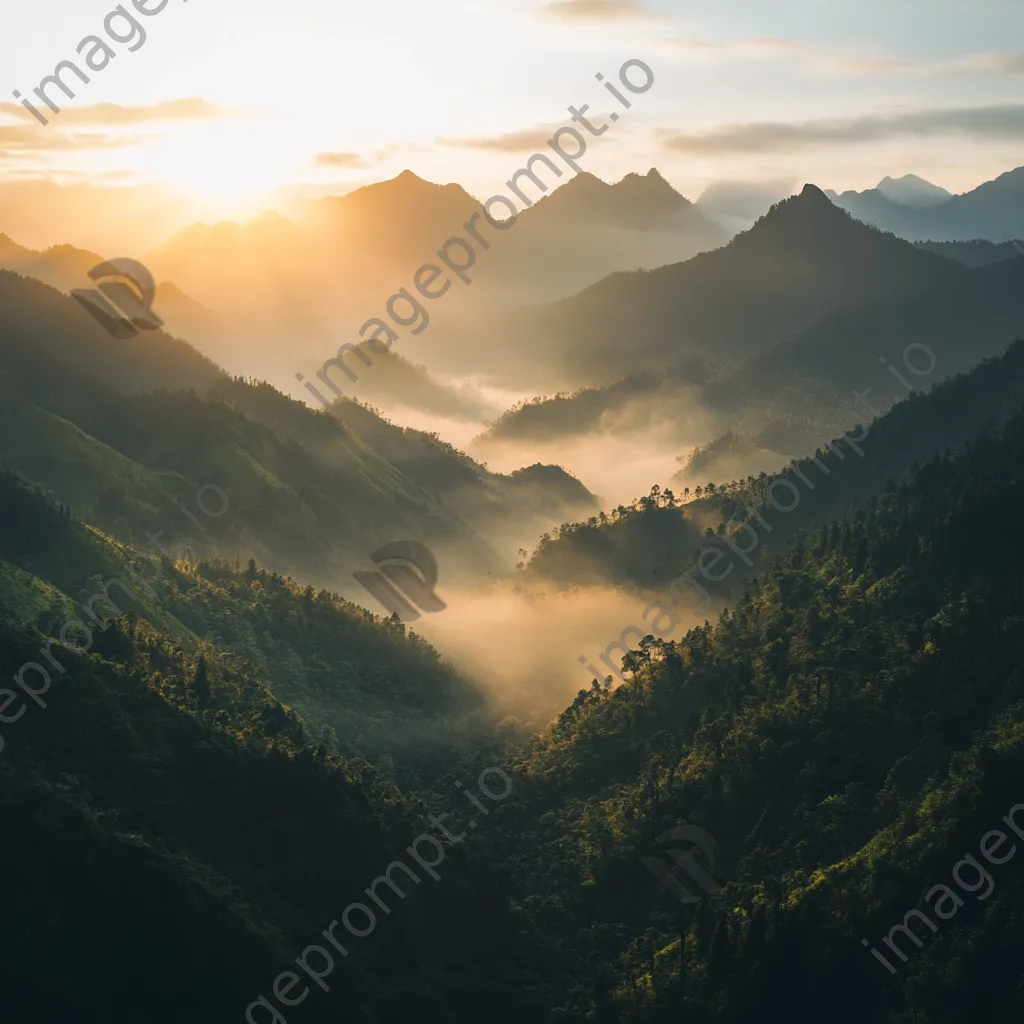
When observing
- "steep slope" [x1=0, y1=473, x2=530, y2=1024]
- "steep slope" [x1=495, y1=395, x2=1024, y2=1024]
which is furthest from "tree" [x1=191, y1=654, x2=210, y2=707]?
"steep slope" [x1=495, y1=395, x2=1024, y2=1024]

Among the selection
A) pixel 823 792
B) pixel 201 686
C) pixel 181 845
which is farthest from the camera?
pixel 201 686

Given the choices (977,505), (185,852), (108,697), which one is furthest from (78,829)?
(977,505)

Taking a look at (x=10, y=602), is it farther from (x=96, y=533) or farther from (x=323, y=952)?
(x=323, y=952)

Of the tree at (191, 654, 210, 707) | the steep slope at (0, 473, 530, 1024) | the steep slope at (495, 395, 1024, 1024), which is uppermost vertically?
the steep slope at (495, 395, 1024, 1024)

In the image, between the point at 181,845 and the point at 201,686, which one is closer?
the point at 181,845

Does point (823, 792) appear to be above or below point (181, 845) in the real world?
above

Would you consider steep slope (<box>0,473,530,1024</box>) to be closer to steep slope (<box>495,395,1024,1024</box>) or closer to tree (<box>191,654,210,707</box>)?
tree (<box>191,654,210,707</box>)

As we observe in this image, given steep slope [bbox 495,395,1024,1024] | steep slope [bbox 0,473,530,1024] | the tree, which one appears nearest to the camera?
steep slope [bbox 0,473,530,1024]

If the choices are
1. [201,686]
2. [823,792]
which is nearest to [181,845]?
[201,686]

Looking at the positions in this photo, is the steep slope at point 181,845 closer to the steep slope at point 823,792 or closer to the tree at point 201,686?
the tree at point 201,686

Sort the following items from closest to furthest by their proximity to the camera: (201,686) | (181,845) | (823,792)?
(181,845)
(823,792)
(201,686)

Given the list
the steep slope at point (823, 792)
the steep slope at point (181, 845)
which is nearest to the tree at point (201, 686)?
the steep slope at point (181, 845)

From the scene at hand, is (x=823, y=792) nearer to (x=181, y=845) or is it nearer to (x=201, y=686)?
(x=181, y=845)
